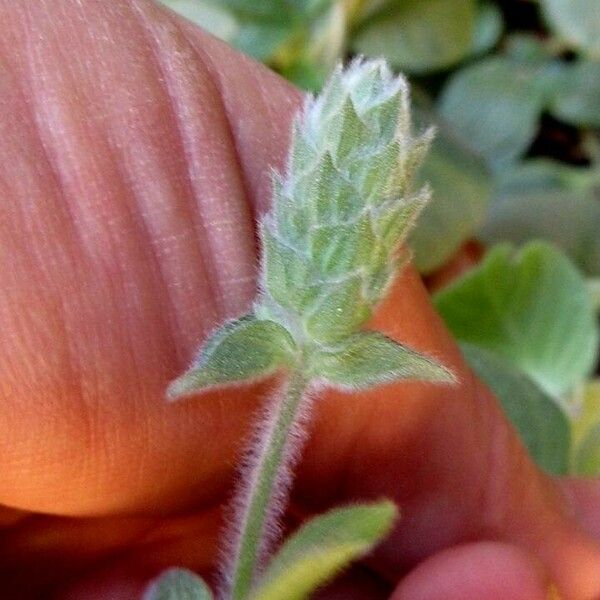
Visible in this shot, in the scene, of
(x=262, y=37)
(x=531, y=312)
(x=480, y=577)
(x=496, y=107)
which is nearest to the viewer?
(x=480, y=577)

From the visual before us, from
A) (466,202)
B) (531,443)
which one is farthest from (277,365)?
(466,202)

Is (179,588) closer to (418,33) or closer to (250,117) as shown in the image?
(250,117)

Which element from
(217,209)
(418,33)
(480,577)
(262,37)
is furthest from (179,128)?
(418,33)

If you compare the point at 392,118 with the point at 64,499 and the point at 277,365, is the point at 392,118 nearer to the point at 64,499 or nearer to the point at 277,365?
the point at 277,365

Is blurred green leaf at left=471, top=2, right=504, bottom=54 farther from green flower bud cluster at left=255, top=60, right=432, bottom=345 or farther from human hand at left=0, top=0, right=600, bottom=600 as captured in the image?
green flower bud cluster at left=255, top=60, right=432, bottom=345

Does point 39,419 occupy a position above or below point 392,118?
below

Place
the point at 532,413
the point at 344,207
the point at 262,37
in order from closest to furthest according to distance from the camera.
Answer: the point at 344,207, the point at 532,413, the point at 262,37

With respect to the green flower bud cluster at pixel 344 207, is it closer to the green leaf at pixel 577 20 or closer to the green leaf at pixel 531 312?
the green leaf at pixel 531 312

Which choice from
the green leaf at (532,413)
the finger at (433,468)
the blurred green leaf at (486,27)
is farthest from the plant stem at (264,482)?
the blurred green leaf at (486,27)
